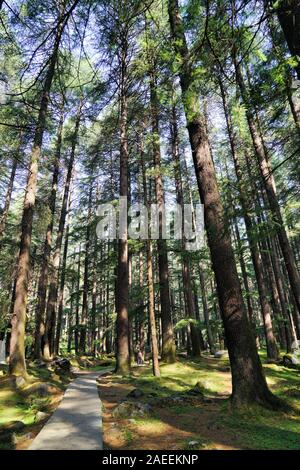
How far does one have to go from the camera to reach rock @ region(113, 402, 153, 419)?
664cm

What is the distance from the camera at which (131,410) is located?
22.5 ft

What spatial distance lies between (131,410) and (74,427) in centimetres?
150

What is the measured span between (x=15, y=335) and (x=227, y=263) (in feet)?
25.3

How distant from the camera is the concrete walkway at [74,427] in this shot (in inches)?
186

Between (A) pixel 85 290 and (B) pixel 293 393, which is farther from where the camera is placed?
(A) pixel 85 290

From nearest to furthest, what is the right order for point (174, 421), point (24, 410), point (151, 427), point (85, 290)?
point (151, 427) < point (174, 421) < point (24, 410) < point (85, 290)

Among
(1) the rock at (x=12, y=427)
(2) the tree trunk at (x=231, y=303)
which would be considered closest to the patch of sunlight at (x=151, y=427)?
(2) the tree trunk at (x=231, y=303)

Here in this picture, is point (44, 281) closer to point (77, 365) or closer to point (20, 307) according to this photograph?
point (77, 365)

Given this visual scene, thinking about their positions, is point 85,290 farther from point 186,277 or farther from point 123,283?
point 123,283

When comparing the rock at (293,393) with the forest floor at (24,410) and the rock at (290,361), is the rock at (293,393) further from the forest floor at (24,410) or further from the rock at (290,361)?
the forest floor at (24,410)

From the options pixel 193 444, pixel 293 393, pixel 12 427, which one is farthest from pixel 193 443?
pixel 293 393

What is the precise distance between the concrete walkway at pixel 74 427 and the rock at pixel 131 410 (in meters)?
0.38

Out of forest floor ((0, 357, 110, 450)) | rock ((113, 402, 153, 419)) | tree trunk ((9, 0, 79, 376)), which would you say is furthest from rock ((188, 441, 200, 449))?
tree trunk ((9, 0, 79, 376))
